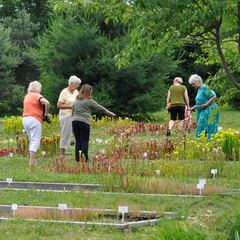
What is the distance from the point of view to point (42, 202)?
4527mm

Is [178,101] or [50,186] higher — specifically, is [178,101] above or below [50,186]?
above

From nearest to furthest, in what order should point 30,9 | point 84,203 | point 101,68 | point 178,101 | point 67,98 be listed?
point 84,203
point 67,98
point 178,101
point 101,68
point 30,9

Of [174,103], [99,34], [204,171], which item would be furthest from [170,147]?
[99,34]

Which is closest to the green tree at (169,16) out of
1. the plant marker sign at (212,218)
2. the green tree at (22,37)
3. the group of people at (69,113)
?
the plant marker sign at (212,218)

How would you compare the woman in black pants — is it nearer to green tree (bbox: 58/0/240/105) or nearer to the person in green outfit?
green tree (bbox: 58/0/240/105)

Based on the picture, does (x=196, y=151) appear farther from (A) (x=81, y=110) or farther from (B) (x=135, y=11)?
(B) (x=135, y=11)

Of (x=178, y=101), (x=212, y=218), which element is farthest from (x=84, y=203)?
(x=178, y=101)

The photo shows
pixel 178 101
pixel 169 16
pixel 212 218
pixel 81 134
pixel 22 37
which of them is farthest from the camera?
pixel 22 37

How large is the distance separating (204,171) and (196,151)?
100 centimetres

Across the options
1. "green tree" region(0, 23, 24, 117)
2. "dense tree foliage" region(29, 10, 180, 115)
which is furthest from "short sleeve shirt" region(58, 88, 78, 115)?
"green tree" region(0, 23, 24, 117)

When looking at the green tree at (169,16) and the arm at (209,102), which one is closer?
the green tree at (169,16)

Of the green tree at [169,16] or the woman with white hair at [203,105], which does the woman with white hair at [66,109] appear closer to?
the woman with white hair at [203,105]

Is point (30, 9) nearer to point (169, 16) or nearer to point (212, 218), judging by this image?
point (169, 16)

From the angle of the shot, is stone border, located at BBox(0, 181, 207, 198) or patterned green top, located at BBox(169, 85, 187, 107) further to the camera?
patterned green top, located at BBox(169, 85, 187, 107)
